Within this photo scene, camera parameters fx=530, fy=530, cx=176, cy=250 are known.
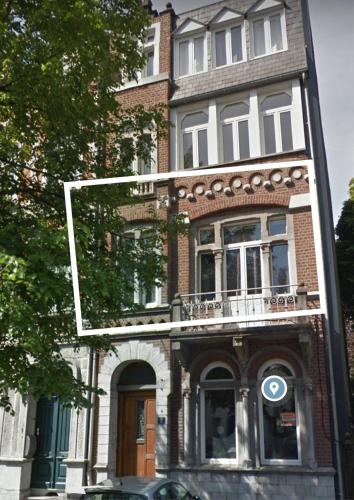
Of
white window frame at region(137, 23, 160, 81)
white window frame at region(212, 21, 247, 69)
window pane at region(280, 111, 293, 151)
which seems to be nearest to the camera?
window pane at region(280, 111, 293, 151)

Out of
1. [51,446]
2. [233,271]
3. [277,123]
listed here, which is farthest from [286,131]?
[51,446]

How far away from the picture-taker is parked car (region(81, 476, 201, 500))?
299 inches

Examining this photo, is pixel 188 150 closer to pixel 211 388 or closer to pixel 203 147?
pixel 203 147

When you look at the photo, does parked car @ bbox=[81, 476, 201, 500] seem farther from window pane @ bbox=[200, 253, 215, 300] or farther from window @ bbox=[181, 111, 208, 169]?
window @ bbox=[181, 111, 208, 169]

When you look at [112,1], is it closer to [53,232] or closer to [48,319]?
[53,232]

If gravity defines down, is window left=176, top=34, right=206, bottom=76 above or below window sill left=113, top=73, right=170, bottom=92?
above

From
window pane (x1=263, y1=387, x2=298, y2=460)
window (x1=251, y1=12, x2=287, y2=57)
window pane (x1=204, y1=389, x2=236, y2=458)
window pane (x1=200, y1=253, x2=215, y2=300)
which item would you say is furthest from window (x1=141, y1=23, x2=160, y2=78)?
window pane (x1=263, y1=387, x2=298, y2=460)

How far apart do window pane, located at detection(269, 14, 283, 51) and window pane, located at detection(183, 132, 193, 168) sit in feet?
11.2

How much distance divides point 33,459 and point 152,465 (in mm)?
3271

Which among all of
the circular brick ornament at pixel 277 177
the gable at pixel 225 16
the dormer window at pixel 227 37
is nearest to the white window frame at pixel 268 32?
the dormer window at pixel 227 37

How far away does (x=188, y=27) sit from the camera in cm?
1598

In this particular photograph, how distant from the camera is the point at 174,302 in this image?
496 inches

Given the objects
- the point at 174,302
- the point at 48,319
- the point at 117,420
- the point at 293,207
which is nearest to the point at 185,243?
the point at 174,302

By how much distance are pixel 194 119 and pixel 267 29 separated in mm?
3267
